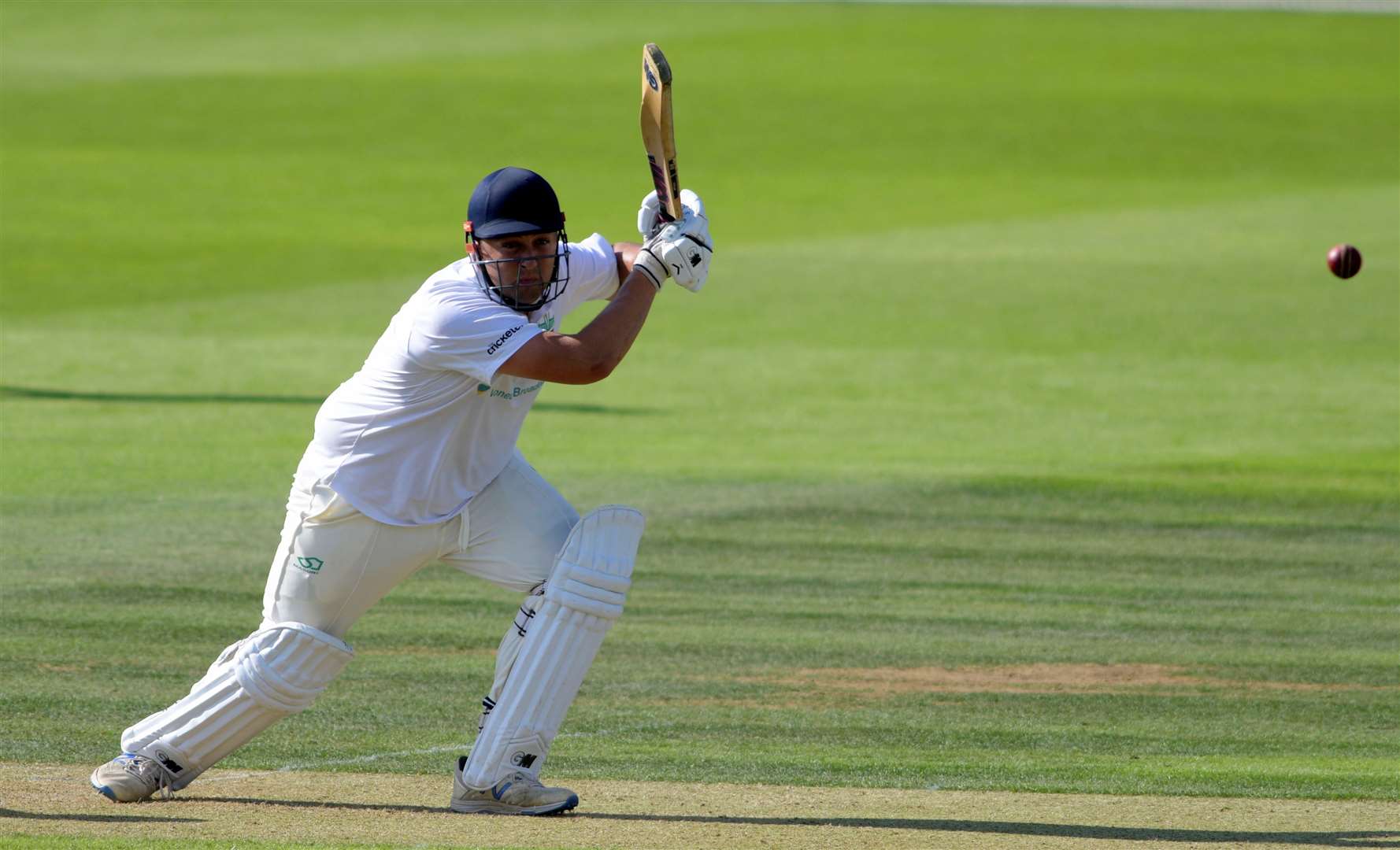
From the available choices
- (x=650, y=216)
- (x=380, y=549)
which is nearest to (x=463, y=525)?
(x=380, y=549)

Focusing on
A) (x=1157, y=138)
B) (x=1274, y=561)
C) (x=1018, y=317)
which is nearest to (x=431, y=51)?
(x=1157, y=138)

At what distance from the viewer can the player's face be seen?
597cm

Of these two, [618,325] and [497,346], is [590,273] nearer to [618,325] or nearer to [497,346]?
[618,325]

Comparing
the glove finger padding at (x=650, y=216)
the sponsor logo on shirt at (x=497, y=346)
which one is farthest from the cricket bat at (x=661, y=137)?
the sponsor logo on shirt at (x=497, y=346)

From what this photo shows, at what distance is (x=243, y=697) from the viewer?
6.00m

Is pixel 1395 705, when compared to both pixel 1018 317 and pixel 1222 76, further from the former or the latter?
pixel 1222 76

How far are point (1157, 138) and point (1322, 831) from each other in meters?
38.7

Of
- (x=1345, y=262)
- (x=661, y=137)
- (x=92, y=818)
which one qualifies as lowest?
(x=92, y=818)

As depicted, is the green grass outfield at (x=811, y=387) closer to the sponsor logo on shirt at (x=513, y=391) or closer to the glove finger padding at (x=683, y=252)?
the sponsor logo on shirt at (x=513, y=391)

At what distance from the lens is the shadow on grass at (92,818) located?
5793 millimetres

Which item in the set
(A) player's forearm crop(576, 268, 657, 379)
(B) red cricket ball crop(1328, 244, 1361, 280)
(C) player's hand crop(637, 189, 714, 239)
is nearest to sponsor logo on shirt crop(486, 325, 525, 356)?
(A) player's forearm crop(576, 268, 657, 379)

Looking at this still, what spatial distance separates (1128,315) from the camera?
25.0m

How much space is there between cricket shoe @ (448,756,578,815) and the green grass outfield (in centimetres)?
77

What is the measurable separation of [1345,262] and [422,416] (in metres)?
7.37
